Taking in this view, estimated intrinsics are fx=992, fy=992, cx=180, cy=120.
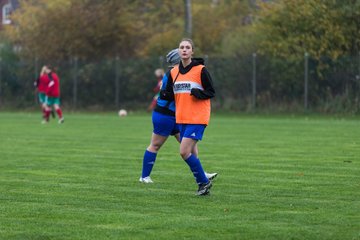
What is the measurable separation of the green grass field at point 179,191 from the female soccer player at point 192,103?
0.44 m

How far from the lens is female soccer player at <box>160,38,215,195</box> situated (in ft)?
40.3

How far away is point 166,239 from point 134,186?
4.49 meters

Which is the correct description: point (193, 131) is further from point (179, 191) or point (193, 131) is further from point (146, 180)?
point (146, 180)

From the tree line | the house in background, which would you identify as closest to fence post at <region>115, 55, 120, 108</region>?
the tree line

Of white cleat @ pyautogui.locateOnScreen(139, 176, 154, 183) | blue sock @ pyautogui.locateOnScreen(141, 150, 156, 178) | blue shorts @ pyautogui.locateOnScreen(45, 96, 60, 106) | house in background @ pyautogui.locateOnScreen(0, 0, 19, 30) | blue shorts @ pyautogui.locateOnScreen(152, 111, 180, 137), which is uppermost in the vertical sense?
house in background @ pyautogui.locateOnScreen(0, 0, 19, 30)

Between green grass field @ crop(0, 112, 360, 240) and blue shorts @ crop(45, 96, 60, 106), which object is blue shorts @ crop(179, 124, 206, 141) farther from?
blue shorts @ crop(45, 96, 60, 106)

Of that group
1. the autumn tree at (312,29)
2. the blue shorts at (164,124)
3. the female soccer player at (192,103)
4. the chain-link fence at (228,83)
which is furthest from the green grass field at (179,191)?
the autumn tree at (312,29)

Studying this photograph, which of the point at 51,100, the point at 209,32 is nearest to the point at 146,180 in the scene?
the point at 51,100

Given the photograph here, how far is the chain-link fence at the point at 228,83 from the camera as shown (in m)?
38.4

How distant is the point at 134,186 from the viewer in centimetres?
1344

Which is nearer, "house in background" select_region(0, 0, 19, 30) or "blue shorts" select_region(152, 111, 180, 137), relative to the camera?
"blue shorts" select_region(152, 111, 180, 137)

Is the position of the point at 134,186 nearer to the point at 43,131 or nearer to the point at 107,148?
the point at 107,148

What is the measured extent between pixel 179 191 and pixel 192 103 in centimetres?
123

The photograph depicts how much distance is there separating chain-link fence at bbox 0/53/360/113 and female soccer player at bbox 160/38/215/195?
25647mm
